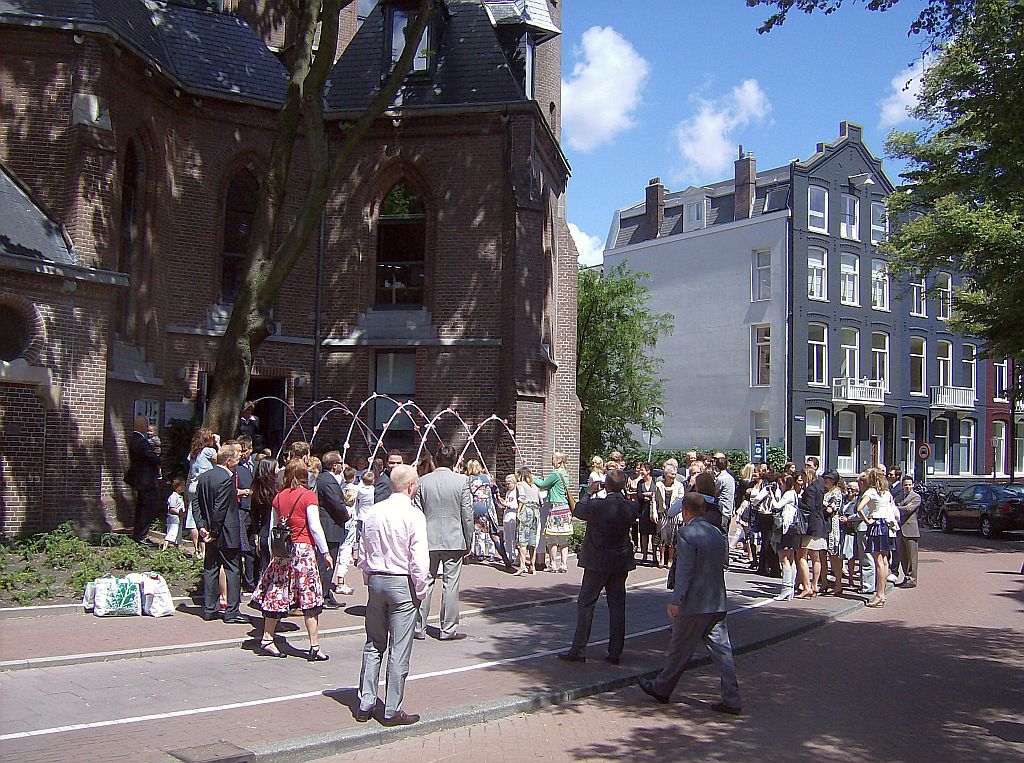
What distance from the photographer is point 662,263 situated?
148ft

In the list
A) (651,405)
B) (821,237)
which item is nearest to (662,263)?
(821,237)

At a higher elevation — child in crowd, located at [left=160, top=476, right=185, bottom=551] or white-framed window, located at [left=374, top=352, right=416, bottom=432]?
white-framed window, located at [left=374, top=352, right=416, bottom=432]

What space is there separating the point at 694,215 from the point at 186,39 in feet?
91.8

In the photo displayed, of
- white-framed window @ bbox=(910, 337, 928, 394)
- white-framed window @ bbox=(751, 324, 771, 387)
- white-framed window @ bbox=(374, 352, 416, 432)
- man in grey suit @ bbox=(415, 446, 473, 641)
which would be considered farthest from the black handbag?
white-framed window @ bbox=(910, 337, 928, 394)

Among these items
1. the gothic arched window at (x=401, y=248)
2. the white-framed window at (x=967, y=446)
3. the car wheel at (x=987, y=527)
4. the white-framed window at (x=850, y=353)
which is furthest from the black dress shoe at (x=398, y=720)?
the white-framed window at (x=967, y=446)

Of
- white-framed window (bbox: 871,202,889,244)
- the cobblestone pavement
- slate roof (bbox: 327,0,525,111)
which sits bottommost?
the cobblestone pavement

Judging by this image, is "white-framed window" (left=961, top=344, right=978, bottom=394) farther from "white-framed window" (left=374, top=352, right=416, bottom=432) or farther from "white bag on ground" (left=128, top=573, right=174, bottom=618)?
"white bag on ground" (left=128, top=573, right=174, bottom=618)

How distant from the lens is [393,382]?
21.0m

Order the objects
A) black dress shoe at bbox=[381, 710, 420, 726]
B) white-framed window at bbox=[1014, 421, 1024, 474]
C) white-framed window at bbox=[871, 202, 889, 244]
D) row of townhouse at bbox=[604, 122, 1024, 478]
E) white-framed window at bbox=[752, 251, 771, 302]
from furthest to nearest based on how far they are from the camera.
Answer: white-framed window at bbox=[1014, 421, 1024, 474] < white-framed window at bbox=[871, 202, 889, 244] < white-framed window at bbox=[752, 251, 771, 302] < row of townhouse at bbox=[604, 122, 1024, 478] < black dress shoe at bbox=[381, 710, 420, 726]

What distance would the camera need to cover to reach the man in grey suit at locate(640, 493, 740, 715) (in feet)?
24.1

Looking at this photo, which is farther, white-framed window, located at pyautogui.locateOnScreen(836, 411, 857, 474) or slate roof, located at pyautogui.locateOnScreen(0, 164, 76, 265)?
white-framed window, located at pyautogui.locateOnScreen(836, 411, 857, 474)

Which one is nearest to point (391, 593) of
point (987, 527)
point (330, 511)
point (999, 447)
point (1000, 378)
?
point (330, 511)

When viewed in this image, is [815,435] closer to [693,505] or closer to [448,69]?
[448,69]

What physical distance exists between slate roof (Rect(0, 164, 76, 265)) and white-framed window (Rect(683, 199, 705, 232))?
3252 centimetres
